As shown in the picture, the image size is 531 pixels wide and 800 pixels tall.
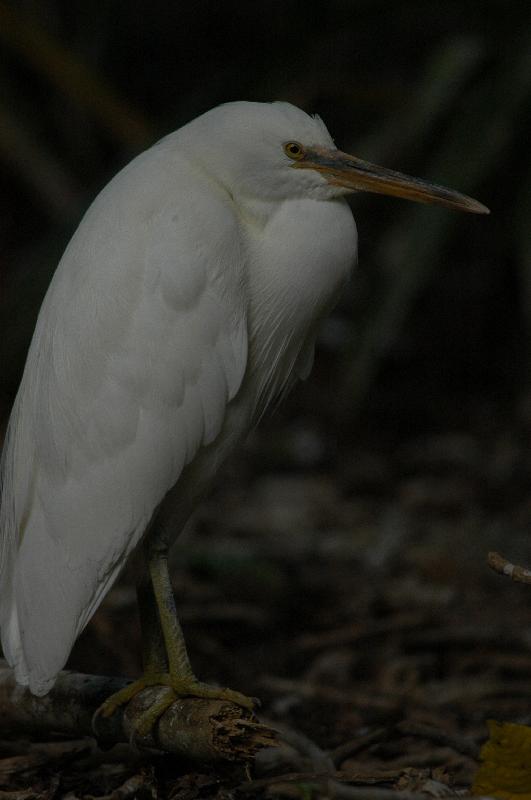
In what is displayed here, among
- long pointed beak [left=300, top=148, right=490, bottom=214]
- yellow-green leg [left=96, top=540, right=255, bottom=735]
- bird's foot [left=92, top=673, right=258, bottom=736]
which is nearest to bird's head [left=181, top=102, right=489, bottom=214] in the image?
long pointed beak [left=300, top=148, right=490, bottom=214]

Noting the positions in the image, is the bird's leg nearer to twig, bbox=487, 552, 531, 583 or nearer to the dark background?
the dark background

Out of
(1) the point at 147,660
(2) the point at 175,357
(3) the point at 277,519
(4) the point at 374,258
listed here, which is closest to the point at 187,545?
(3) the point at 277,519

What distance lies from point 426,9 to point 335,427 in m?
1.79

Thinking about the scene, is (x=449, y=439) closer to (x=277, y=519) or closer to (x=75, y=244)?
(x=277, y=519)

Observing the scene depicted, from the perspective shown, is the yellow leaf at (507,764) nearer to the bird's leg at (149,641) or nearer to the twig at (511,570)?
the twig at (511,570)

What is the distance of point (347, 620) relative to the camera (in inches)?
137

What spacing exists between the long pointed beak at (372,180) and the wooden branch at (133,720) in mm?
1013

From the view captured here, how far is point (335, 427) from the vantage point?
4.93m

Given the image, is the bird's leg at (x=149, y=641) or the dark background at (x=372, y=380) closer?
the bird's leg at (x=149, y=641)

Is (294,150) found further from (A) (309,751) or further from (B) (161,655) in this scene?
(A) (309,751)

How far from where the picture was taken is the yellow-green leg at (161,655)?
84.7 inches

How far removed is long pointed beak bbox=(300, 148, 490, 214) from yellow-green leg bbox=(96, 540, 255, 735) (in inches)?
31.3

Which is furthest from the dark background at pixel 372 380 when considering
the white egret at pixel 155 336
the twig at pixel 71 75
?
the white egret at pixel 155 336

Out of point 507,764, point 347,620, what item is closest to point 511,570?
point 507,764
